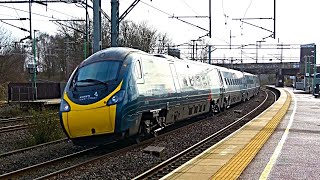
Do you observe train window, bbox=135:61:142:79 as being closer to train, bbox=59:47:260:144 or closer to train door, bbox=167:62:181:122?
train, bbox=59:47:260:144

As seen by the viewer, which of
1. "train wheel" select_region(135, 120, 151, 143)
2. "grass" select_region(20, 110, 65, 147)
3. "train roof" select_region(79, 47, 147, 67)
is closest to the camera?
"train roof" select_region(79, 47, 147, 67)

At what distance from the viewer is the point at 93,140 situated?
505 inches

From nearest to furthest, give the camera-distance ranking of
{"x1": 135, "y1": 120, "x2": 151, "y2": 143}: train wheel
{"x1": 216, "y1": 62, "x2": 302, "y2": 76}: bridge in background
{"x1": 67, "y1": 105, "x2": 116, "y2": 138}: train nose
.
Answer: {"x1": 67, "y1": 105, "x2": 116, "y2": 138}: train nose
{"x1": 135, "y1": 120, "x2": 151, "y2": 143}: train wheel
{"x1": 216, "y1": 62, "x2": 302, "y2": 76}: bridge in background

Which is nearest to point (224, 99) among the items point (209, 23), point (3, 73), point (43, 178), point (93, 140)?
point (209, 23)

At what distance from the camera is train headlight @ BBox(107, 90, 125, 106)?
1241 centimetres

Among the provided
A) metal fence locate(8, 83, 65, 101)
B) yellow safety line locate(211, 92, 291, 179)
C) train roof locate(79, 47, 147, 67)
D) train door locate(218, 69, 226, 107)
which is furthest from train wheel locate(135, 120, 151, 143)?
metal fence locate(8, 83, 65, 101)

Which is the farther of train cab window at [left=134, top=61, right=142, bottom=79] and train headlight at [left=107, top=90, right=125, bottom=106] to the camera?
train cab window at [left=134, top=61, right=142, bottom=79]

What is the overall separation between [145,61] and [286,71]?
109123mm

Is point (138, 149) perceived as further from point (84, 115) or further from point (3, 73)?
point (3, 73)

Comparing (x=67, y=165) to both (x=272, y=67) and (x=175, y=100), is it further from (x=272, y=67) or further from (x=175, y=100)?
(x=272, y=67)

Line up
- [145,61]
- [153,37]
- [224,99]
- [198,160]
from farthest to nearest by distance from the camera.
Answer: [153,37] → [224,99] → [145,61] → [198,160]

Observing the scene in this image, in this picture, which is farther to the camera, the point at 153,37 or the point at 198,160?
the point at 153,37

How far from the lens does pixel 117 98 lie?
12.5 meters

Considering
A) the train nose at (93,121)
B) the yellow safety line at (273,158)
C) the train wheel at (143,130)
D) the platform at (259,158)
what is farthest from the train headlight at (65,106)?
the yellow safety line at (273,158)
